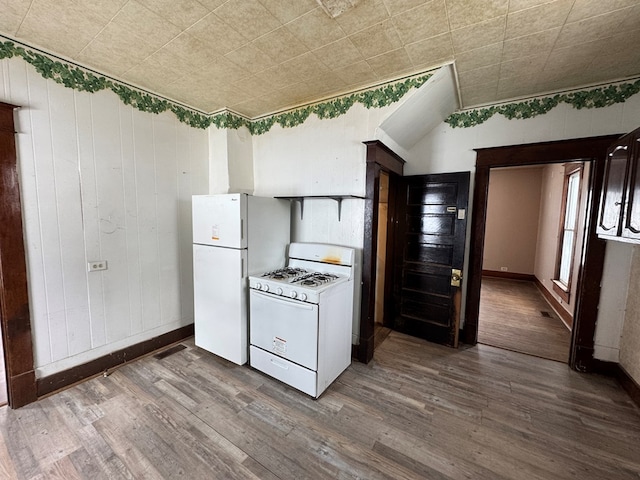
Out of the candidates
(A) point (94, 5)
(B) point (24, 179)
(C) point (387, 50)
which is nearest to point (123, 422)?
(B) point (24, 179)

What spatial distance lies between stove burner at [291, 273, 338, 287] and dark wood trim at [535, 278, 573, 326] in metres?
3.45

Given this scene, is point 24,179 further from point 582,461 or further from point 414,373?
point 582,461

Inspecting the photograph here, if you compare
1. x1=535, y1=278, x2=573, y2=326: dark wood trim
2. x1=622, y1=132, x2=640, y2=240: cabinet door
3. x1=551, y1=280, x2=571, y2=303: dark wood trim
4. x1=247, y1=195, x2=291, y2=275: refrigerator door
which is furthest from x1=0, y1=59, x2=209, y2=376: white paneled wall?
x1=551, y1=280, x2=571, y2=303: dark wood trim

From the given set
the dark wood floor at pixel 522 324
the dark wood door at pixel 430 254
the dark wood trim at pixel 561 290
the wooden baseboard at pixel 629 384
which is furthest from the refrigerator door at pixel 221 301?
the dark wood trim at pixel 561 290

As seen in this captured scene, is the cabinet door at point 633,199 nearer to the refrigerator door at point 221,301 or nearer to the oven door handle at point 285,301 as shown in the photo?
the oven door handle at point 285,301

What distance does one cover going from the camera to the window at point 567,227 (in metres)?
4.08

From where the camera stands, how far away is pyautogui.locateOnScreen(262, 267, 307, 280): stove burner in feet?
8.23

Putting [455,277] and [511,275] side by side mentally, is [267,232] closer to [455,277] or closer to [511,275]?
[455,277]

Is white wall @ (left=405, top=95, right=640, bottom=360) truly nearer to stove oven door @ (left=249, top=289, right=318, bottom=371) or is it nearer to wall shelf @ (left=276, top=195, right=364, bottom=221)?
wall shelf @ (left=276, top=195, right=364, bottom=221)

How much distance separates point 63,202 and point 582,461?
164 inches

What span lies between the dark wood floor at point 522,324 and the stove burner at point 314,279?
216cm

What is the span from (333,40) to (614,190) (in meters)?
2.33

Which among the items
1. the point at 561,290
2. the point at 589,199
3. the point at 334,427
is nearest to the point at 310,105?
the point at 589,199

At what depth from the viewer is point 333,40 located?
1886 millimetres
